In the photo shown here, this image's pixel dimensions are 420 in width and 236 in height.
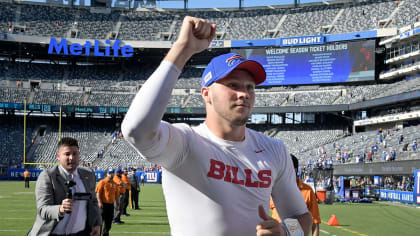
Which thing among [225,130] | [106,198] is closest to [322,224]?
[106,198]

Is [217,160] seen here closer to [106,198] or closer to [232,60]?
[232,60]

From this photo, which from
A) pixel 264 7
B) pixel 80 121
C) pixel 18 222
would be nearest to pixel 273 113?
pixel 264 7

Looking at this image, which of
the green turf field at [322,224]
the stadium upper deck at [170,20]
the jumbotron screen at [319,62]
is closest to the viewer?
the green turf field at [322,224]

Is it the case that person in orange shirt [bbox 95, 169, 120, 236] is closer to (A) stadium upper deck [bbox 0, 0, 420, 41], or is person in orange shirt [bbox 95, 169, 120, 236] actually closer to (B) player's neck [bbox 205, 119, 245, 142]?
(B) player's neck [bbox 205, 119, 245, 142]

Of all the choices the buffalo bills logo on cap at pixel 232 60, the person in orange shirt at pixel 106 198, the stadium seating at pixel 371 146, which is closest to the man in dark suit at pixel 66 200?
the buffalo bills logo on cap at pixel 232 60

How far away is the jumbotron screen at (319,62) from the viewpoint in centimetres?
5378

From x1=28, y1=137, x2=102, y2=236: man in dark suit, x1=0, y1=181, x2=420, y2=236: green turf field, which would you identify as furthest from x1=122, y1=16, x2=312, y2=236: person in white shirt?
x1=0, y1=181, x2=420, y2=236: green turf field

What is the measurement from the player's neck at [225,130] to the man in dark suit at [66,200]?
257 centimetres

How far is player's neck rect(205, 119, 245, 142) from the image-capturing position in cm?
261

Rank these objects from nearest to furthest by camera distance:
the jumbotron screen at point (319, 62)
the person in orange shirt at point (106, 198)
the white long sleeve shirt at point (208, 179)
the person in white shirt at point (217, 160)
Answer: the person in white shirt at point (217, 160), the white long sleeve shirt at point (208, 179), the person in orange shirt at point (106, 198), the jumbotron screen at point (319, 62)

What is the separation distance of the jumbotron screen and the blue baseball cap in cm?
5133

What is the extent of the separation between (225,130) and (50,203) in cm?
304

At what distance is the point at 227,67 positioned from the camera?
2533 mm

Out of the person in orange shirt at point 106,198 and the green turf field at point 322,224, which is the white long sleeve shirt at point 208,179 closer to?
the person in orange shirt at point 106,198
